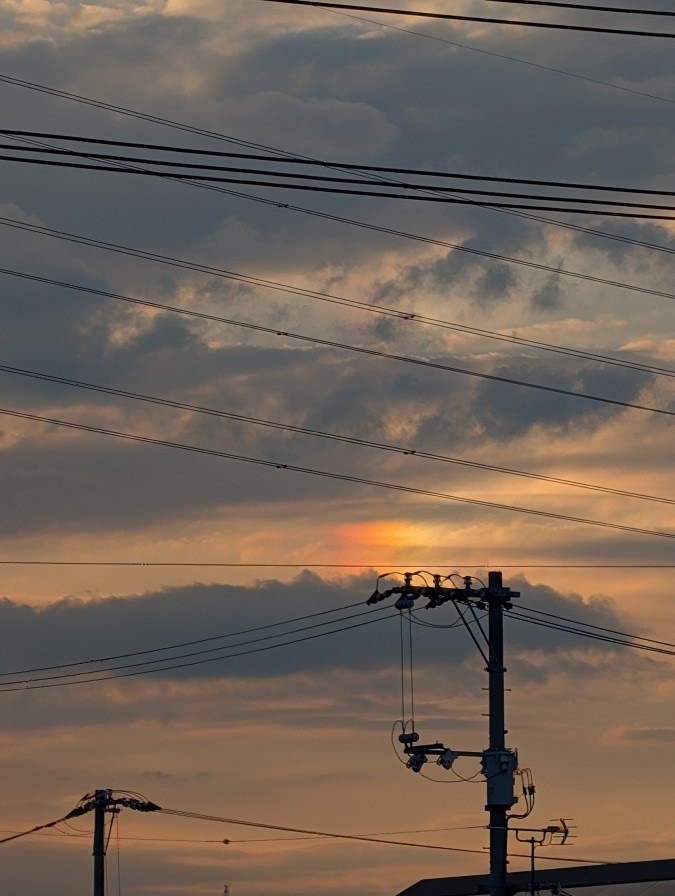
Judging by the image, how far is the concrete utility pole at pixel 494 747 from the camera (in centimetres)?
5103

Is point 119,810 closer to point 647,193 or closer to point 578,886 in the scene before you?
point 578,886

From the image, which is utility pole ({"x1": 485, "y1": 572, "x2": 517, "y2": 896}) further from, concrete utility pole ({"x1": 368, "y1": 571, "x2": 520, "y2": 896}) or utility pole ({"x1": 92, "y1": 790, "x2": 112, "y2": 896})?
utility pole ({"x1": 92, "y1": 790, "x2": 112, "y2": 896})

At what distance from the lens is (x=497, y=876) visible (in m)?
50.8

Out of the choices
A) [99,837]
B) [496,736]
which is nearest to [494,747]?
[496,736]

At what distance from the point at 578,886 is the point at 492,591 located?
25375mm

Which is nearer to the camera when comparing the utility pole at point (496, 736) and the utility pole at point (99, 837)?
the utility pole at point (496, 736)

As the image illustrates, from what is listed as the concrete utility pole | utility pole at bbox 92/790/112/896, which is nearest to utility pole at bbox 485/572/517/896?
the concrete utility pole

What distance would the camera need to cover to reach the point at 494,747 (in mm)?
51875

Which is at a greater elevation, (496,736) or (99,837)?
(496,736)

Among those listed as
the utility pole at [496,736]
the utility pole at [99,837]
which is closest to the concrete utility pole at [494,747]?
the utility pole at [496,736]

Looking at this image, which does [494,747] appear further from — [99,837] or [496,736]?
[99,837]

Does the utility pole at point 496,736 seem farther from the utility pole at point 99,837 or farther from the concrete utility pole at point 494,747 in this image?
the utility pole at point 99,837

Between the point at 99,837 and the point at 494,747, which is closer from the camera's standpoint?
the point at 494,747

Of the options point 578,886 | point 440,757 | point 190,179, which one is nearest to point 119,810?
point 578,886
